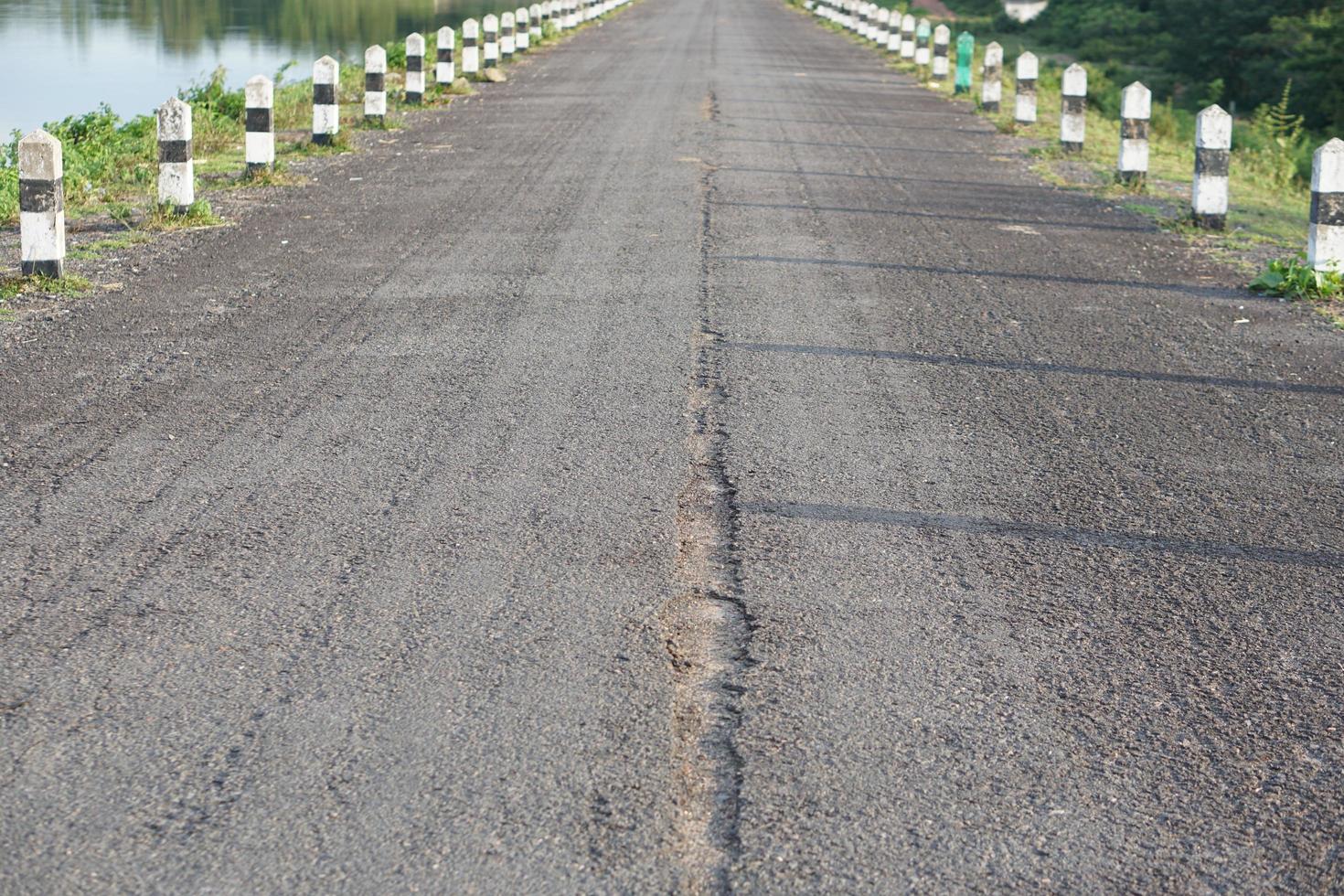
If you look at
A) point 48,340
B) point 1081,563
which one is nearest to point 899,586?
point 1081,563

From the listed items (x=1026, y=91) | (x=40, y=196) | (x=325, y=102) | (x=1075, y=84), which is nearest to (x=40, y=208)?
(x=40, y=196)

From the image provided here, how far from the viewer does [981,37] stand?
196ft

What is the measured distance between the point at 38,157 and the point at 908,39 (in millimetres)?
26447

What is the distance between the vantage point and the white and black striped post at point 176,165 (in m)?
11.6

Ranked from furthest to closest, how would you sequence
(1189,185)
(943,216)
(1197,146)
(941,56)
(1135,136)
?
(941,56) → (1189,185) → (1135,136) → (943,216) → (1197,146)

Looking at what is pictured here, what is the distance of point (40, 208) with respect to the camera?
29.9 ft

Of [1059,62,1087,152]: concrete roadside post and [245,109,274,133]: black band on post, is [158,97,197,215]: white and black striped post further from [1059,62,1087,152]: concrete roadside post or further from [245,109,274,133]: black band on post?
[1059,62,1087,152]: concrete roadside post

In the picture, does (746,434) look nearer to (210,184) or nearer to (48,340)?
(48,340)

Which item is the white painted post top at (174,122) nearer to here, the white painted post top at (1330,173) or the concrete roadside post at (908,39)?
the white painted post top at (1330,173)

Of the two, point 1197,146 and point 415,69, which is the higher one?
point 415,69

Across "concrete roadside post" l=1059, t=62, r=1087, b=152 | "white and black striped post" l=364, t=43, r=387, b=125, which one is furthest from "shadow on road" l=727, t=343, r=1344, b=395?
"white and black striped post" l=364, t=43, r=387, b=125

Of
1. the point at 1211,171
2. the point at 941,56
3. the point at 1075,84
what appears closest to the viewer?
the point at 1211,171

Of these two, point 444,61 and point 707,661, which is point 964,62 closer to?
point 444,61

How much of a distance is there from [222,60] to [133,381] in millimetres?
26872
